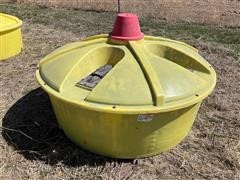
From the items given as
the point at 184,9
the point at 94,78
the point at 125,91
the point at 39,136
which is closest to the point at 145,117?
the point at 125,91

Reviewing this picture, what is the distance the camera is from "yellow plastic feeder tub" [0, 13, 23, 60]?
4.36 metres

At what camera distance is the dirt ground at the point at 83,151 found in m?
2.64

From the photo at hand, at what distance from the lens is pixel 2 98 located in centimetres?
364

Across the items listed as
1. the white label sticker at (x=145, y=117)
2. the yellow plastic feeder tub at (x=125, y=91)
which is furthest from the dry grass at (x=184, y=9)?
the white label sticker at (x=145, y=117)

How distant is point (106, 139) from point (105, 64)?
1.80ft

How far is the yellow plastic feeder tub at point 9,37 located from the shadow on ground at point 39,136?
3.48 feet

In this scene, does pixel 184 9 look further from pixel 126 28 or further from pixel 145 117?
pixel 145 117

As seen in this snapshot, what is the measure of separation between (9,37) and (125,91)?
8.34 feet

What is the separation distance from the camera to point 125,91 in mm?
2350

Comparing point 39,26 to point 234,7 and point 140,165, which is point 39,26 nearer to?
point 234,7

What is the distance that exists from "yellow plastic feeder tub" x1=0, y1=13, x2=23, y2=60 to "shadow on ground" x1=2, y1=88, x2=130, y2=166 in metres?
1.06

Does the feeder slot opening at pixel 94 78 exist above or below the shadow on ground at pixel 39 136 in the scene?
above

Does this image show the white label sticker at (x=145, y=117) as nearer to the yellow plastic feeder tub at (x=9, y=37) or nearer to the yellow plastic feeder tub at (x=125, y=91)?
the yellow plastic feeder tub at (x=125, y=91)

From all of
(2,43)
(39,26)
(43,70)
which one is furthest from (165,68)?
(39,26)
